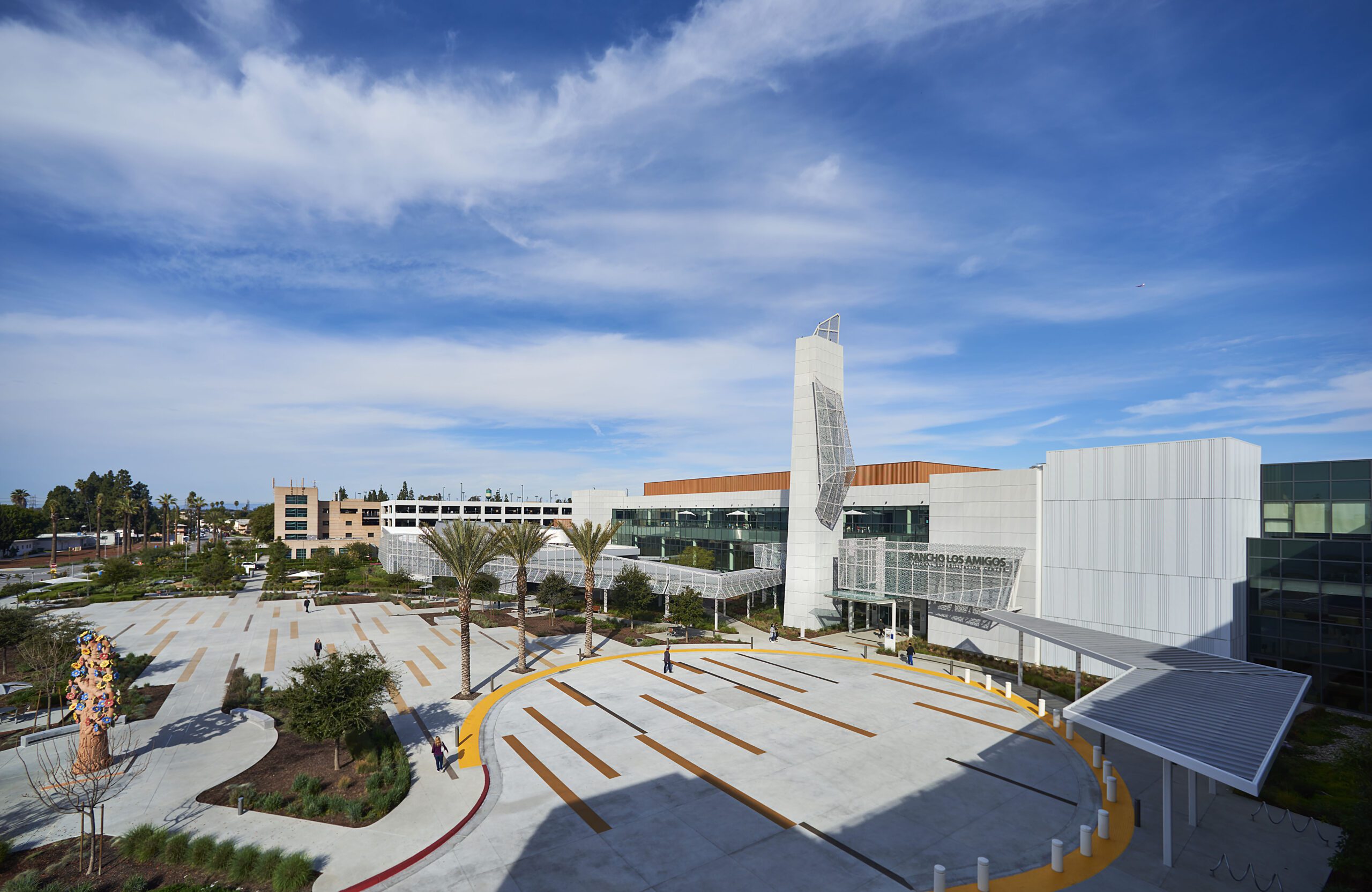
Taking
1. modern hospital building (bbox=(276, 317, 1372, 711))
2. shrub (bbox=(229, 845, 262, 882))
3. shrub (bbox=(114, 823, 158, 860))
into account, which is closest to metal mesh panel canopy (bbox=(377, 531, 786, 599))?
modern hospital building (bbox=(276, 317, 1372, 711))

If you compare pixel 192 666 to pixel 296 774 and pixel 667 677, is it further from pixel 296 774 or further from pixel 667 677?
pixel 667 677

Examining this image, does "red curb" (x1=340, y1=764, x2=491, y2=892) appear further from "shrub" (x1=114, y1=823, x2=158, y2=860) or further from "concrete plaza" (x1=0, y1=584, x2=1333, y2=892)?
"shrub" (x1=114, y1=823, x2=158, y2=860)

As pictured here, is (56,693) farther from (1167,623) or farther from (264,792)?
(1167,623)

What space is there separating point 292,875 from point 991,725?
2540 cm

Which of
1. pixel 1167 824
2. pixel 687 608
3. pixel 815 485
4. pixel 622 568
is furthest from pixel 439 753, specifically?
pixel 815 485

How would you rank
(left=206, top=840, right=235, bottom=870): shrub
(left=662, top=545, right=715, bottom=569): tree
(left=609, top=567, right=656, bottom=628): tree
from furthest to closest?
1. (left=662, top=545, right=715, bottom=569): tree
2. (left=609, top=567, right=656, bottom=628): tree
3. (left=206, top=840, right=235, bottom=870): shrub

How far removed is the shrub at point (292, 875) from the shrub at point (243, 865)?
58 centimetres

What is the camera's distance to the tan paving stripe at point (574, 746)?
21.3 m

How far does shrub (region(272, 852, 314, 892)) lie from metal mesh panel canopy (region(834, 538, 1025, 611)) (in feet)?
113

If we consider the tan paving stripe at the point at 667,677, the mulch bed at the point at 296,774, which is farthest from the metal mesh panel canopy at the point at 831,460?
the mulch bed at the point at 296,774

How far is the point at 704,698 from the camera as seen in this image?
29.7 meters

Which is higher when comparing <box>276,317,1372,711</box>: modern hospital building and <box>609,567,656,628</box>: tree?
<box>276,317,1372,711</box>: modern hospital building

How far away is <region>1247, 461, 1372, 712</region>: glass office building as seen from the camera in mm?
28156

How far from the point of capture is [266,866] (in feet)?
48.9
